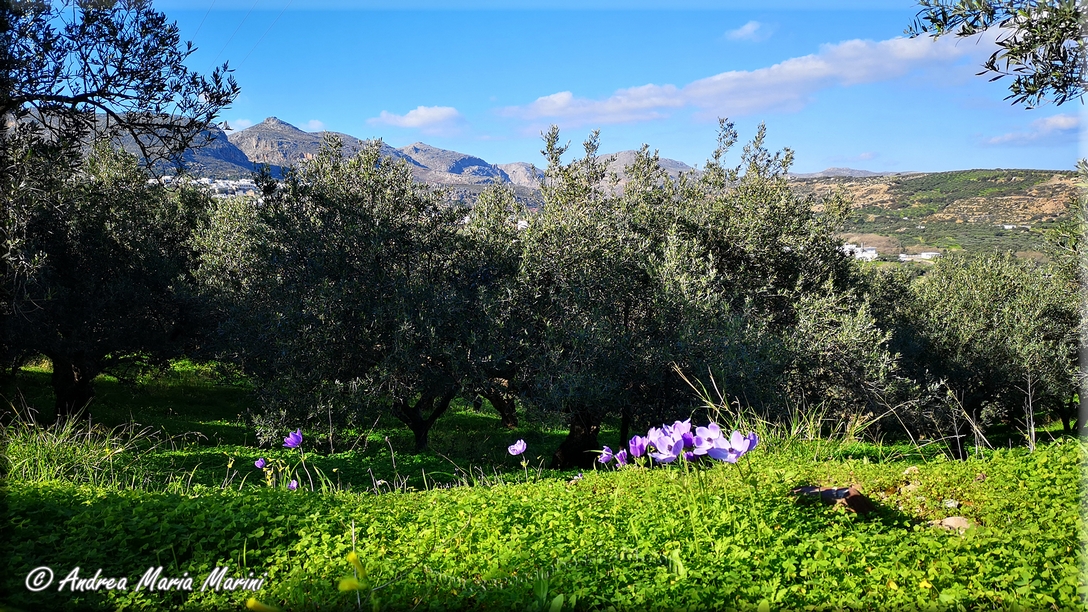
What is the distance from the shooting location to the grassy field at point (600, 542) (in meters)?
3.54

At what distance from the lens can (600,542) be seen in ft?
14.2

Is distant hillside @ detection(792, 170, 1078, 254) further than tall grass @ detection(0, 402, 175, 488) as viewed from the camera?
Yes

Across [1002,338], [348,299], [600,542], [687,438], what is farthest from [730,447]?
[1002,338]

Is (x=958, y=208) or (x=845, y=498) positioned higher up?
(x=958, y=208)

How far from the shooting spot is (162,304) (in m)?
18.6

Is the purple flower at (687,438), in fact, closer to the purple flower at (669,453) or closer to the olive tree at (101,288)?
the purple flower at (669,453)

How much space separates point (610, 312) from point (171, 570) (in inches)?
418

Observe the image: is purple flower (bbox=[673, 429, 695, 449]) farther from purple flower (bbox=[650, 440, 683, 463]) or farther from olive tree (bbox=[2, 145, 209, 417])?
olive tree (bbox=[2, 145, 209, 417])

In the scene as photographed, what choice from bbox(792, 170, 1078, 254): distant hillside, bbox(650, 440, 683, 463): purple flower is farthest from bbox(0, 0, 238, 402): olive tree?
bbox(792, 170, 1078, 254): distant hillside

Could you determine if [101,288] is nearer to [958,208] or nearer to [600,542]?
[600,542]

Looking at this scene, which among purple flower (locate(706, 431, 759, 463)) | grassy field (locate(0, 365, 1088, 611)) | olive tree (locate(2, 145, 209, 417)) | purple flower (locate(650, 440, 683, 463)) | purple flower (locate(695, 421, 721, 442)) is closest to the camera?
grassy field (locate(0, 365, 1088, 611))

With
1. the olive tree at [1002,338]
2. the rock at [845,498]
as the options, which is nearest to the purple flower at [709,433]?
the rock at [845,498]

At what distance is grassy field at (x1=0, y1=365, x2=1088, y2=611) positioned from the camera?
11.6ft

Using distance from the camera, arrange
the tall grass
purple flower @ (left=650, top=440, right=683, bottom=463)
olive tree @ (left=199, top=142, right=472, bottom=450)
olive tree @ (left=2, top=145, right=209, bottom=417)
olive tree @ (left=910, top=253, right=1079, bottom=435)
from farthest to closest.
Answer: olive tree @ (left=910, top=253, right=1079, bottom=435)
olive tree @ (left=2, top=145, right=209, bottom=417)
olive tree @ (left=199, top=142, right=472, bottom=450)
the tall grass
purple flower @ (left=650, top=440, right=683, bottom=463)
